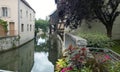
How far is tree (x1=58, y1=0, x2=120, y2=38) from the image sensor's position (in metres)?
17.5

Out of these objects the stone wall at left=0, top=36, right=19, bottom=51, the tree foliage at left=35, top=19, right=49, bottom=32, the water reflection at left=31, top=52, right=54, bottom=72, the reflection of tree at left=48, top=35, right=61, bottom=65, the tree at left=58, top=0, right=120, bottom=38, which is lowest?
the water reflection at left=31, top=52, right=54, bottom=72

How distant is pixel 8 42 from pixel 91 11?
1217 cm

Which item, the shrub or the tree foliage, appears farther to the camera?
the tree foliage

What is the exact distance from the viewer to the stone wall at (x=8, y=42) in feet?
84.0

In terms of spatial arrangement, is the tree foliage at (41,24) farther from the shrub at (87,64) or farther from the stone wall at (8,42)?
the shrub at (87,64)

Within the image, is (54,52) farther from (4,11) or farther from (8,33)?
(4,11)

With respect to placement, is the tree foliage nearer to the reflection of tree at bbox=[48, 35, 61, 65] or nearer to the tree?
the reflection of tree at bbox=[48, 35, 61, 65]

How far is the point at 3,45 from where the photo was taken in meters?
25.7

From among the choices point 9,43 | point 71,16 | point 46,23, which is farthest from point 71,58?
point 46,23

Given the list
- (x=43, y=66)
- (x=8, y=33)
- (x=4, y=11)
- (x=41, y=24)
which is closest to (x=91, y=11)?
(x=43, y=66)

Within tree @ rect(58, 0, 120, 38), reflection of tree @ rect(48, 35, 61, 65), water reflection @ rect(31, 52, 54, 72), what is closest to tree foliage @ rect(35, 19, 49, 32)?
reflection of tree @ rect(48, 35, 61, 65)

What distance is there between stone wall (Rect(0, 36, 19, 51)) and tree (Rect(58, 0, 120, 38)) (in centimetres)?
799

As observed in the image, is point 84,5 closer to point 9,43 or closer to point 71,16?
point 71,16

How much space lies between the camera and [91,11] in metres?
18.4
